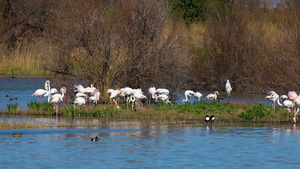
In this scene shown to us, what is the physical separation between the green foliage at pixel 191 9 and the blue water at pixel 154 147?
29.3 m

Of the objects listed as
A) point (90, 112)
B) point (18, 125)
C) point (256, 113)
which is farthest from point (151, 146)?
point (90, 112)

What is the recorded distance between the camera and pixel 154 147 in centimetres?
1570

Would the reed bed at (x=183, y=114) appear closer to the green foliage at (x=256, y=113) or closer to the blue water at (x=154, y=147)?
the green foliage at (x=256, y=113)

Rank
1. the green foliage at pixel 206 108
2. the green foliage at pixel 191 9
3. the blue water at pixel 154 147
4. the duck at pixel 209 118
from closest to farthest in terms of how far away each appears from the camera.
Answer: the blue water at pixel 154 147
the duck at pixel 209 118
the green foliage at pixel 206 108
the green foliage at pixel 191 9

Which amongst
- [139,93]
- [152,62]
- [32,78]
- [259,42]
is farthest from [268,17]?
[139,93]

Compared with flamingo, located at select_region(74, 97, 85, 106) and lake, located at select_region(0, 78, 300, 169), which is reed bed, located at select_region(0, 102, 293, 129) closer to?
flamingo, located at select_region(74, 97, 85, 106)

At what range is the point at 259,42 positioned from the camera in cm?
3306

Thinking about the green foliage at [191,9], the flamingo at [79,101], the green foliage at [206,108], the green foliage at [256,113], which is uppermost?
the green foliage at [191,9]

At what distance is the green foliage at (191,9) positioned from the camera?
4827cm

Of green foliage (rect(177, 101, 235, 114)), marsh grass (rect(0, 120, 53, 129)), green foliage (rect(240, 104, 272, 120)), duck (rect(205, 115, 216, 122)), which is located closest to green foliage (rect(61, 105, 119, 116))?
green foliage (rect(177, 101, 235, 114))

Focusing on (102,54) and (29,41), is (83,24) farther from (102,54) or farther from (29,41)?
(29,41)

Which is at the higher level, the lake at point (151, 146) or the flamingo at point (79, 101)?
the flamingo at point (79, 101)

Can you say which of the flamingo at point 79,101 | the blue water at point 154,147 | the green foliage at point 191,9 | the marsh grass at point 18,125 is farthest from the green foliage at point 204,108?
the green foliage at point 191,9

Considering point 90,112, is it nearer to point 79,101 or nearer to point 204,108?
point 79,101
